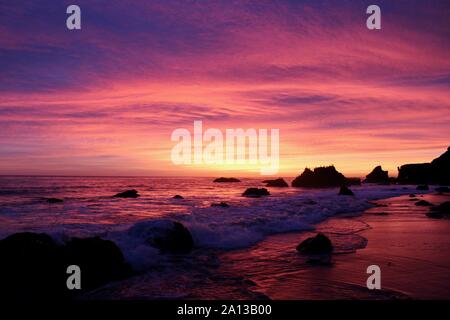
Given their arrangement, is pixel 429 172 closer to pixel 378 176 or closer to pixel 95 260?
pixel 378 176

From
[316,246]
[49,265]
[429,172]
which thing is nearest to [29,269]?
[49,265]

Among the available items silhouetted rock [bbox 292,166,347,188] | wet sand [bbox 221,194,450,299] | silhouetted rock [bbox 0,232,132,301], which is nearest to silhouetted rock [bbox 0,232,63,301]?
silhouetted rock [bbox 0,232,132,301]

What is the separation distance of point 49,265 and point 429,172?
4445 inches

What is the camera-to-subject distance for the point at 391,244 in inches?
501

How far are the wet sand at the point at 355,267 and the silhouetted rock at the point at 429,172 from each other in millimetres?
94472

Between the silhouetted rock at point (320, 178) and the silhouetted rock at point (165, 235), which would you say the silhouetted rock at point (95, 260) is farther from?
the silhouetted rock at point (320, 178)

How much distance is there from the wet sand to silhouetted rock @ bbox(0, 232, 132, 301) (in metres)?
3.08

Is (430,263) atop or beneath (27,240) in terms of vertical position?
beneath

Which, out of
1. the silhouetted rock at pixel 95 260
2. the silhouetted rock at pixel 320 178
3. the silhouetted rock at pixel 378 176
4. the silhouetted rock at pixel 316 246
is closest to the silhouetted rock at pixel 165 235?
the silhouetted rock at pixel 95 260

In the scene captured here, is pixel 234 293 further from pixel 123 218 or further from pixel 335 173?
pixel 335 173

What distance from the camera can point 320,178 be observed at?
88.6 metres

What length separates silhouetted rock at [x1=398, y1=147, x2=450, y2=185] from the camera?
96.9 metres
